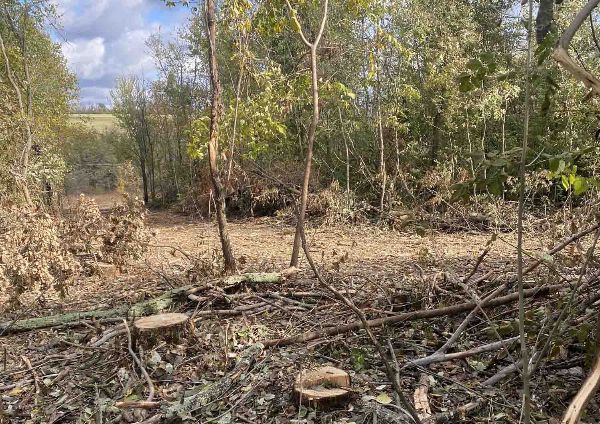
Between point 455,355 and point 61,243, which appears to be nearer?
point 455,355

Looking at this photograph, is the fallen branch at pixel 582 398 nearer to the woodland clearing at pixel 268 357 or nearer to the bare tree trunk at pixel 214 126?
the woodland clearing at pixel 268 357

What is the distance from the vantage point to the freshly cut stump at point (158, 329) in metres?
4.15

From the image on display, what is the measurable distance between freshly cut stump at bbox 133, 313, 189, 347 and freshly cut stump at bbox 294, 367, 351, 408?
130 cm

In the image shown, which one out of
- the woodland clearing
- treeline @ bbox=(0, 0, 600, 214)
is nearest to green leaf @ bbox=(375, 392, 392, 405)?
the woodland clearing

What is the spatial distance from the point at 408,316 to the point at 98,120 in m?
29.5

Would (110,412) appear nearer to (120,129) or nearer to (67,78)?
(67,78)

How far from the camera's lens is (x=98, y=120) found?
29969 mm

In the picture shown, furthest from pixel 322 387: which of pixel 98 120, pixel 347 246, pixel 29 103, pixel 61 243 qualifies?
pixel 98 120

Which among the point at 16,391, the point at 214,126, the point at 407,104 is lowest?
the point at 16,391

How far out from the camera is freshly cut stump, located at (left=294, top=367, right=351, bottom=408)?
124 inches

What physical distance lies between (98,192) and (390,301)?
2789 centimetres

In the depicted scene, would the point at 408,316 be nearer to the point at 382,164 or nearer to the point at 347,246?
the point at 347,246

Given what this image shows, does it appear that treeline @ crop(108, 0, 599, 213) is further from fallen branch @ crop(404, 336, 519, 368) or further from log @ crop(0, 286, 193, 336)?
fallen branch @ crop(404, 336, 519, 368)

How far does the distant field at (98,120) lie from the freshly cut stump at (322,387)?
74.8 ft
